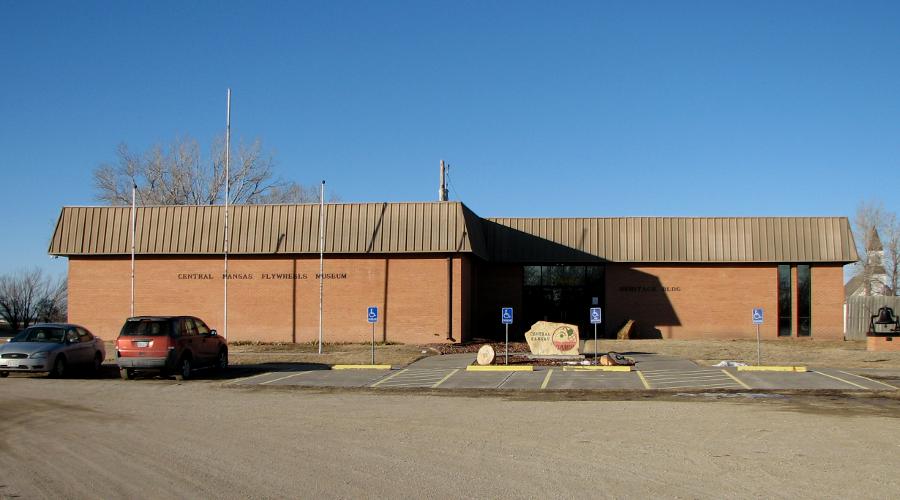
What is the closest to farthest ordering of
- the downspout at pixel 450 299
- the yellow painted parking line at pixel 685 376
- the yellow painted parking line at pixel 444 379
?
the yellow painted parking line at pixel 444 379
the yellow painted parking line at pixel 685 376
the downspout at pixel 450 299

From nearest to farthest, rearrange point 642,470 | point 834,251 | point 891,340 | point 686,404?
point 642,470 → point 686,404 → point 891,340 → point 834,251

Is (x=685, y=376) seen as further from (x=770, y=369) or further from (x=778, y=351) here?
(x=778, y=351)

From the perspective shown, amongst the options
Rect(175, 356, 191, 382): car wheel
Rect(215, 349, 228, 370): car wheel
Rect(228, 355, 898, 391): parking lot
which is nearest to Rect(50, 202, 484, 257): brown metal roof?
Rect(228, 355, 898, 391): parking lot

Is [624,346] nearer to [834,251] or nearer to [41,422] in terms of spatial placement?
[834,251]

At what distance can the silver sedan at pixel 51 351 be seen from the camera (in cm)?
2270

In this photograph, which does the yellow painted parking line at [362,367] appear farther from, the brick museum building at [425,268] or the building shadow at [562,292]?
the building shadow at [562,292]

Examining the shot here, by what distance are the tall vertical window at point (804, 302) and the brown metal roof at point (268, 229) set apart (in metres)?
15.2

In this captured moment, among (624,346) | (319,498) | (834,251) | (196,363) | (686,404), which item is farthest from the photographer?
(834,251)

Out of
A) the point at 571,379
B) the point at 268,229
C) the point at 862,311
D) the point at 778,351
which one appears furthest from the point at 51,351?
the point at 862,311

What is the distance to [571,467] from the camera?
10203 mm

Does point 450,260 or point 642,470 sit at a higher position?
point 450,260

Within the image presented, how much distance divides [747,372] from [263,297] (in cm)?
1942

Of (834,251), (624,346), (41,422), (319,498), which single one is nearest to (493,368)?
(624,346)

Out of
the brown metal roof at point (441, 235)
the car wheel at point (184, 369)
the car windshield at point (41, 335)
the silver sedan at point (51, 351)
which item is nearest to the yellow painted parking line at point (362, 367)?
the car wheel at point (184, 369)
